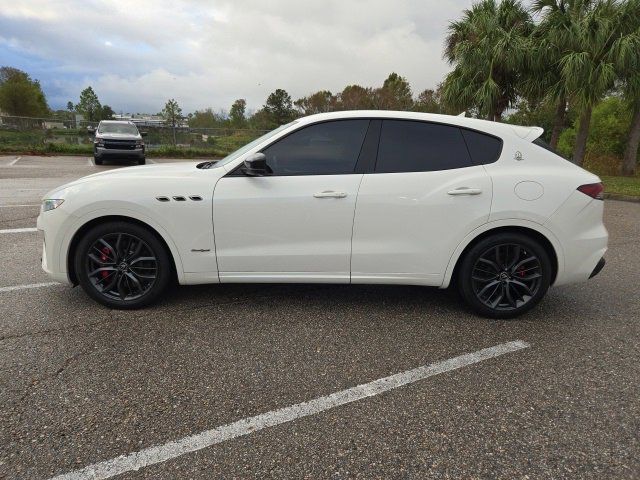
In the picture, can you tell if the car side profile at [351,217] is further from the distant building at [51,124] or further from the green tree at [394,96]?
the green tree at [394,96]

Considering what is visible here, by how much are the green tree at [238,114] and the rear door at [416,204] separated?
1906 inches

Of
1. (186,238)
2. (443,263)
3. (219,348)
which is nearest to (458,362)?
(443,263)

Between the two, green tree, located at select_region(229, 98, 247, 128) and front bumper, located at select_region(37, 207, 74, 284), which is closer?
front bumper, located at select_region(37, 207, 74, 284)

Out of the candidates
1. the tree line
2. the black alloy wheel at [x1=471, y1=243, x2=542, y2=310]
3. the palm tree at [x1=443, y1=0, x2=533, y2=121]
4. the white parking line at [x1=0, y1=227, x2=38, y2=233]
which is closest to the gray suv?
the tree line

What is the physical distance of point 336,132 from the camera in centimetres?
338

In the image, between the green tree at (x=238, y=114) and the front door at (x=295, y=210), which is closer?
the front door at (x=295, y=210)

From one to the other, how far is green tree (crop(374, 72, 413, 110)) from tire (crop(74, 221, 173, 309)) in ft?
129

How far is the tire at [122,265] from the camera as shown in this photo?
331 cm

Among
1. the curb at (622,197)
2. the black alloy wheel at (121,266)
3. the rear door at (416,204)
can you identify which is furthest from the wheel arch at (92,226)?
the curb at (622,197)

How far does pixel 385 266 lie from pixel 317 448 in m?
1.64

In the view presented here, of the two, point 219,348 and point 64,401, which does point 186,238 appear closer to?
point 219,348

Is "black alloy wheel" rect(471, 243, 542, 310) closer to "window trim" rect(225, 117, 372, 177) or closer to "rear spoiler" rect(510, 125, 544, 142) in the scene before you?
"rear spoiler" rect(510, 125, 544, 142)

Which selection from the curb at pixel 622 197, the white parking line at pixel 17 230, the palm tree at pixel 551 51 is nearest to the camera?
the white parking line at pixel 17 230

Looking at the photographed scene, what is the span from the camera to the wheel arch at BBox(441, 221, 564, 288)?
10.8ft
